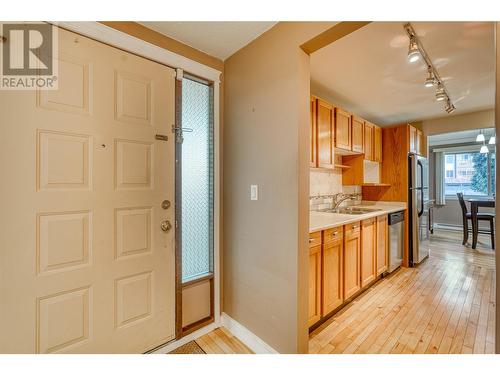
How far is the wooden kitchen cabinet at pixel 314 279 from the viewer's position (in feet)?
5.92

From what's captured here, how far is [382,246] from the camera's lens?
115 inches

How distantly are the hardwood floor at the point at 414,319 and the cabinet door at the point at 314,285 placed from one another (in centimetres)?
17

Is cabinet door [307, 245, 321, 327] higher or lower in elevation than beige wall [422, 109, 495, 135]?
lower

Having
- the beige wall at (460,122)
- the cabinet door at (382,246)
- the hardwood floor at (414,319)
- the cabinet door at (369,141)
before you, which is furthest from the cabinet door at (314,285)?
the beige wall at (460,122)

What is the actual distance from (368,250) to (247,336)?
167 cm

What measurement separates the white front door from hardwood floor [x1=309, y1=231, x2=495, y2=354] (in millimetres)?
1410

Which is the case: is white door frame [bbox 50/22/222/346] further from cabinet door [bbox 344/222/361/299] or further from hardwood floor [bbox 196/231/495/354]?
cabinet door [bbox 344/222/361/299]

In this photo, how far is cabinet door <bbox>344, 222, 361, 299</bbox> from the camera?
7.27 feet

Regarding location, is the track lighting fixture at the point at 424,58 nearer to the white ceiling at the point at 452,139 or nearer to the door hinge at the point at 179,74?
the door hinge at the point at 179,74

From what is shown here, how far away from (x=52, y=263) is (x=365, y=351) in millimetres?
2136

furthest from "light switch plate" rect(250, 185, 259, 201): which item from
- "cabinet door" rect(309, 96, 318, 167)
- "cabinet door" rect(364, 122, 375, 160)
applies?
"cabinet door" rect(364, 122, 375, 160)

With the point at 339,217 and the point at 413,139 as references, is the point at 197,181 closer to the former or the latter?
the point at 339,217

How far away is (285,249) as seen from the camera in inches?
58.7
